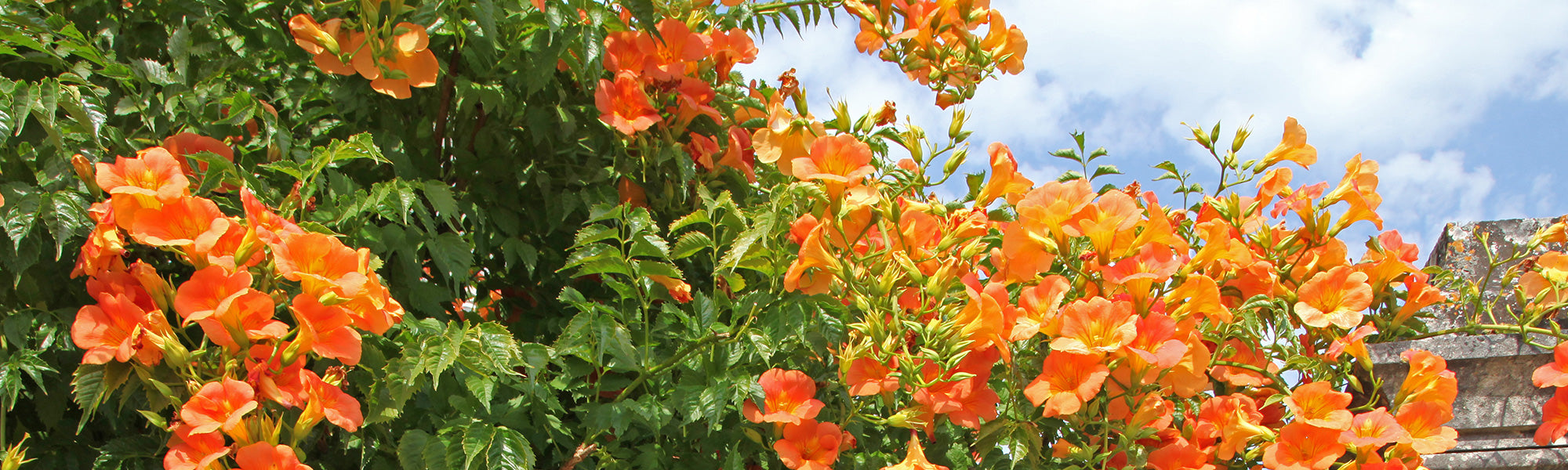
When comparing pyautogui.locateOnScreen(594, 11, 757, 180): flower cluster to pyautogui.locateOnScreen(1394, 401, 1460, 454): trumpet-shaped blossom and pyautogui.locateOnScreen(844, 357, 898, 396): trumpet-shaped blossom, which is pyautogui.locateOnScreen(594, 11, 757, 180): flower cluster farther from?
pyautogui.locateOnScreen(1394, 401, 1460, 454): trumpet-shaped blossom

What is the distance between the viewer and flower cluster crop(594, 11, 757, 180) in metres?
2.12

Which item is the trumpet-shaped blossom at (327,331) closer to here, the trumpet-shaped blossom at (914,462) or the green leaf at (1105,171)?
the trumpet-shaped blossom at (914,462)

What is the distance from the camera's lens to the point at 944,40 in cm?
263

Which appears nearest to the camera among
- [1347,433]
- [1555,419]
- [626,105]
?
[1347,433]

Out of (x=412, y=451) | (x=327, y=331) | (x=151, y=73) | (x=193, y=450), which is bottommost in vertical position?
(x=193, y=450)

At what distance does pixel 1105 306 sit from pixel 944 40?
1.10 meters

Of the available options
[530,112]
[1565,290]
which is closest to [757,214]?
[530,112]

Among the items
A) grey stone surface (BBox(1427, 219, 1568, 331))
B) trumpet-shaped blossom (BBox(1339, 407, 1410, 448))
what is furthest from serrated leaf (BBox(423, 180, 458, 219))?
grey stone surface (BBox(1427, 219, 1568, 331))

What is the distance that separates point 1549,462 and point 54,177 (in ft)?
11.4

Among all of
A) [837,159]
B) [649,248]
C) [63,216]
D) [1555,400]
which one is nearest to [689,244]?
[649,248]

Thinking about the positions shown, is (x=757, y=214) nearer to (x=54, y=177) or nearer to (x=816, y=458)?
(x=816, y=458)

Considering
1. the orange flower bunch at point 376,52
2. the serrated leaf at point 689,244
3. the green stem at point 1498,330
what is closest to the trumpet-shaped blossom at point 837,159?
the serrated leaf at point 689,244

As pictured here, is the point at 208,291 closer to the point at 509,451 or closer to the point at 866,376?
the point at 509,451

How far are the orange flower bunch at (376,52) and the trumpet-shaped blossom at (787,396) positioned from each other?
89 cm
